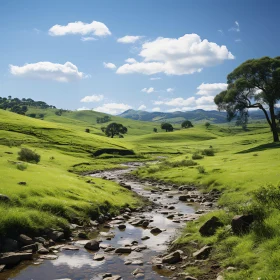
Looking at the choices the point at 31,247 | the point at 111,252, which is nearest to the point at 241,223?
the point at 111,252

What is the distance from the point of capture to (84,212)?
26.3 m

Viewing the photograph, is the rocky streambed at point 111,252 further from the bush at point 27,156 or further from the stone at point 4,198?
the bush at point 27,156

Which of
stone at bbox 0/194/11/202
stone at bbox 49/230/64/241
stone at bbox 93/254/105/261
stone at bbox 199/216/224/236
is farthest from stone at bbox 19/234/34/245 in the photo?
stone at bbox 199/216/224/236

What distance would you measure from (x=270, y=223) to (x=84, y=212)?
622 inches

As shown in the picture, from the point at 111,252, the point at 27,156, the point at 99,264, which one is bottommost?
the point at 111,252

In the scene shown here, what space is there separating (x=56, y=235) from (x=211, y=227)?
34.8 ft

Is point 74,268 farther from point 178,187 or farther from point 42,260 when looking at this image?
point 178,187

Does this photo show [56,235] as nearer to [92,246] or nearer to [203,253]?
[92,246]

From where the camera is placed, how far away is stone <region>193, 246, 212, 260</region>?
55.8 ft

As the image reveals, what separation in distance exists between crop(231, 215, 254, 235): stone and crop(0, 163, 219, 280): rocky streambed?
7.49 ft

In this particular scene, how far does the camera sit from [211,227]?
65.3 ft

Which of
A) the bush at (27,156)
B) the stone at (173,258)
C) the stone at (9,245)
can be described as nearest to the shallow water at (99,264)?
the stone at (173,258)

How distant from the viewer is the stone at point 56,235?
2072 cm

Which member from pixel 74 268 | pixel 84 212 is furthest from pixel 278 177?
pixel 74 268
